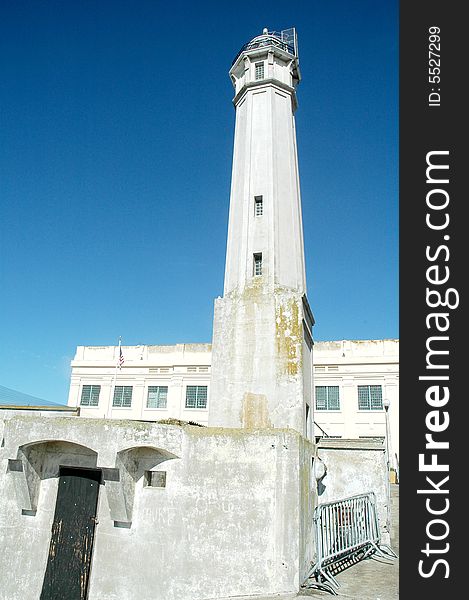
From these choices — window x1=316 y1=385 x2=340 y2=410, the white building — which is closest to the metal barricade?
the white building

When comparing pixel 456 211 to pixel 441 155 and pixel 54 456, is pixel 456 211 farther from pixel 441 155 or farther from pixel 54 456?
pixel 54 456

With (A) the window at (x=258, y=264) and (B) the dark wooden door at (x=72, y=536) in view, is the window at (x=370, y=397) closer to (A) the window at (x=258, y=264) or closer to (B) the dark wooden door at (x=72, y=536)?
(A) the window at (x=258, y=264)

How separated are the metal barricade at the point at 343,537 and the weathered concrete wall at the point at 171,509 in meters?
0.37

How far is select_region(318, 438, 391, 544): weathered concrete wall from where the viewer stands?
1463cm

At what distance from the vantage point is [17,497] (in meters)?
11.7

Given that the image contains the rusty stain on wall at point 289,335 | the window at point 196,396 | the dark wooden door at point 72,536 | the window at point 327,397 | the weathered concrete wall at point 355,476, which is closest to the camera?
the dark wooden door at point 72,536

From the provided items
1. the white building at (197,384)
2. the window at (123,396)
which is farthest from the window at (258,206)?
the window at (123,396)

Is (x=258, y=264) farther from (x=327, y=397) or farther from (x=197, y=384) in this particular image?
(x=197, y=384)

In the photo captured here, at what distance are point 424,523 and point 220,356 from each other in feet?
26.2

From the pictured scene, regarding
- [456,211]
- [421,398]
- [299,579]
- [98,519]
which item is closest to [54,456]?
[98,519]

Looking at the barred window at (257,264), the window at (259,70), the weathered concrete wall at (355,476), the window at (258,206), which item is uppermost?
the window at (259,70)

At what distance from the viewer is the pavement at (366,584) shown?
30.5ft

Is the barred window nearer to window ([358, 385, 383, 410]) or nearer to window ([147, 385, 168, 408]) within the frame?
window ([358, 385, 383, 410])

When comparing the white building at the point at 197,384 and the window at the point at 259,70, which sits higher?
Result: the window at the point at 259,70
